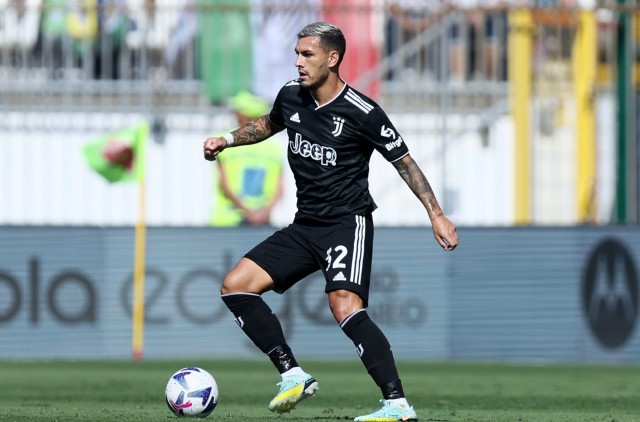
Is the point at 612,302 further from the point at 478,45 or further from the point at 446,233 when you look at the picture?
the point at 446,233

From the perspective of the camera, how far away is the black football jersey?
741 cm

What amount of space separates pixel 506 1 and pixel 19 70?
19.3 feet

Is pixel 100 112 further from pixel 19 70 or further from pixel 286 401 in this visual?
pixel 286 401

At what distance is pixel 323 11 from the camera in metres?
15.8

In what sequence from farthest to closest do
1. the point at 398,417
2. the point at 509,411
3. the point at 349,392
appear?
the point at 349,392, the point at 509,411, the point at 398,417

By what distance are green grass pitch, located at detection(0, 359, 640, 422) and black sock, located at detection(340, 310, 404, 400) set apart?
1.71 feet

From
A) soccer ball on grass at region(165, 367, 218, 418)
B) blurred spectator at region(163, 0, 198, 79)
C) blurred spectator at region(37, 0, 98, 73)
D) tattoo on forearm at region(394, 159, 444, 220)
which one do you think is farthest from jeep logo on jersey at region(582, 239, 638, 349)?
soccer ball on grass at region(165, 367, 218, 418)

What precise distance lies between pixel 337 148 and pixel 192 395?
1.52m

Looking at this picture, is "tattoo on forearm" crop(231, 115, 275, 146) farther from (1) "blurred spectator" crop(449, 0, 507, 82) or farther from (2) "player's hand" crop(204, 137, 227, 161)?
(1) "blurred spectator" crop(449, 0, 507, 82)

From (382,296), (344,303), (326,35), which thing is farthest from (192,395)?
(382,296)

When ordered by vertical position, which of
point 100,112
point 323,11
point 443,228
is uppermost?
point 323,11

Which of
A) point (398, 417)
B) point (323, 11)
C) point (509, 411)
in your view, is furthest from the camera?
point (323, 11)

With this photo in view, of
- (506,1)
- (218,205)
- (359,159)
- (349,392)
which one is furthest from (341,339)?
(359,159)

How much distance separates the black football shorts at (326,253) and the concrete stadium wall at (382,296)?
6240mm
